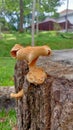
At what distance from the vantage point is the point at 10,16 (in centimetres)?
3466

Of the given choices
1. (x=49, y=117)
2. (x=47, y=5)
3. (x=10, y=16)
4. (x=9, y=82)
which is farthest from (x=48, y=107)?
(x=10, y=16)

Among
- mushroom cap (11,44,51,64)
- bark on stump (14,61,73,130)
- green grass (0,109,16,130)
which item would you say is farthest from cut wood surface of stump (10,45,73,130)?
green grass (0,109,16,130)

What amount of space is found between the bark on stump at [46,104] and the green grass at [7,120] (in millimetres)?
1072

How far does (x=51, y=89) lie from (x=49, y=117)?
0.52 feet

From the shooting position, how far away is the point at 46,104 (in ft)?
5.01

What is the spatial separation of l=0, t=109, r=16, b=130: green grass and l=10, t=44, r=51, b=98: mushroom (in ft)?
4.81

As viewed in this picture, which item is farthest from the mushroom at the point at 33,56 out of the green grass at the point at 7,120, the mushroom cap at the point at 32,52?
the green grass at the point at 7,120

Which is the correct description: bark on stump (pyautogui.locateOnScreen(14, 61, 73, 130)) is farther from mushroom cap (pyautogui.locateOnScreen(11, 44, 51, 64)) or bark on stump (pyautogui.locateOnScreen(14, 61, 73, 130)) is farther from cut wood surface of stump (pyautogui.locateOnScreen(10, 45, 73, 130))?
mushroom cap (pyautogui.locateOnScreen(11, 44, 51, 64))

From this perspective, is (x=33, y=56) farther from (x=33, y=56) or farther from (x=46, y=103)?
(x=46, y=103)

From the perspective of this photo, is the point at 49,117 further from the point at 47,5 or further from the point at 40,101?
the point at 47,5

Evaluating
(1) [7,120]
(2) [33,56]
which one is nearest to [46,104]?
(2) [33,56]

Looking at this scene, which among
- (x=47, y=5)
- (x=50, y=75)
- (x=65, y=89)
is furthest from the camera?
(x=47, y=5)

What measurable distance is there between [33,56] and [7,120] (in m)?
1.80

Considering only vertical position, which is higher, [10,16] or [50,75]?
[50,75]
